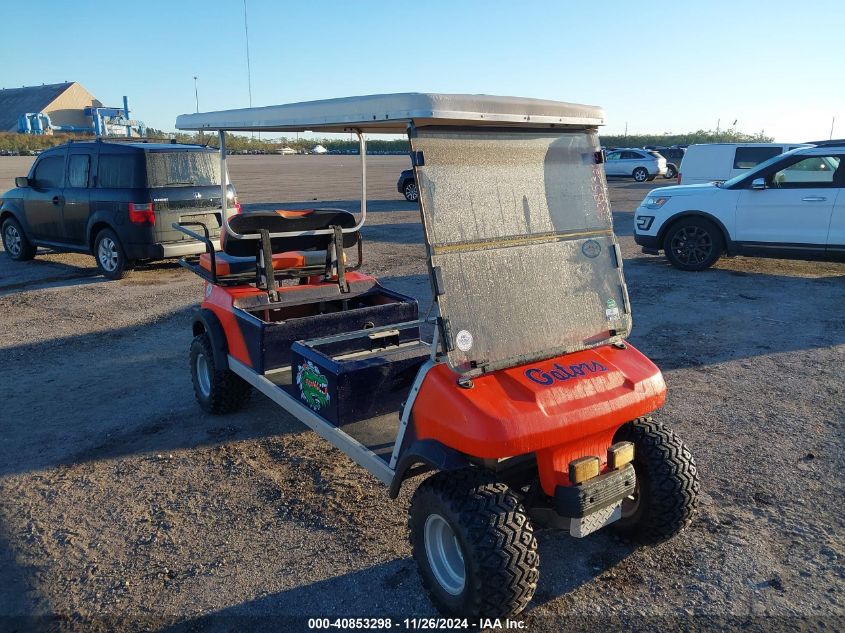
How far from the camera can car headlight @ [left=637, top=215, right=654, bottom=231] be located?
34.5 feet

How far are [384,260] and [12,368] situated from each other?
6131mm

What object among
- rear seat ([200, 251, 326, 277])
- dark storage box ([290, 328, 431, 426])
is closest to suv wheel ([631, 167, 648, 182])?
rear seat ([200, 251, 326, 277])

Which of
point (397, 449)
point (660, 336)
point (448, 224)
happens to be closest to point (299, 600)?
point (397, 449)

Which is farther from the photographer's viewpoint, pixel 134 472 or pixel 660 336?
pixel 660 336

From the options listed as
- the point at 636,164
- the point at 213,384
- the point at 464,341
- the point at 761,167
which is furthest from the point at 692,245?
the point at 636,164

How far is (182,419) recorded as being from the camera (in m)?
5.06

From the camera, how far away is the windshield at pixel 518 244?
2.88 meters

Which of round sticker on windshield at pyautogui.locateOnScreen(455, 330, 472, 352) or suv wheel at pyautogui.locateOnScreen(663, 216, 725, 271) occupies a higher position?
round sticker on windshield at pyautogui.locateOnScreen(455, 330, 472, 352)

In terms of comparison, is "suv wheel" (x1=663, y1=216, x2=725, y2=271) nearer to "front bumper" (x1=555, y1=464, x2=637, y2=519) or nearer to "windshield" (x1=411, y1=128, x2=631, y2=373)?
"windshield" (x1=411, y1=128, x2=631, y2=373)

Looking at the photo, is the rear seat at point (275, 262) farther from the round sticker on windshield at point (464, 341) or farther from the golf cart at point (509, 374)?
the round sticker on windshield at point (464, 341)

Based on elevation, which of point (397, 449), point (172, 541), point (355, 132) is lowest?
point (172, 541)

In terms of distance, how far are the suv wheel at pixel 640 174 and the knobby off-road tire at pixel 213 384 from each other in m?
27.3

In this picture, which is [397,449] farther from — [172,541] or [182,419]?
[182,419]

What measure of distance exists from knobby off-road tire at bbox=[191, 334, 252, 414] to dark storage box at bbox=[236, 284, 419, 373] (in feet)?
1.53
